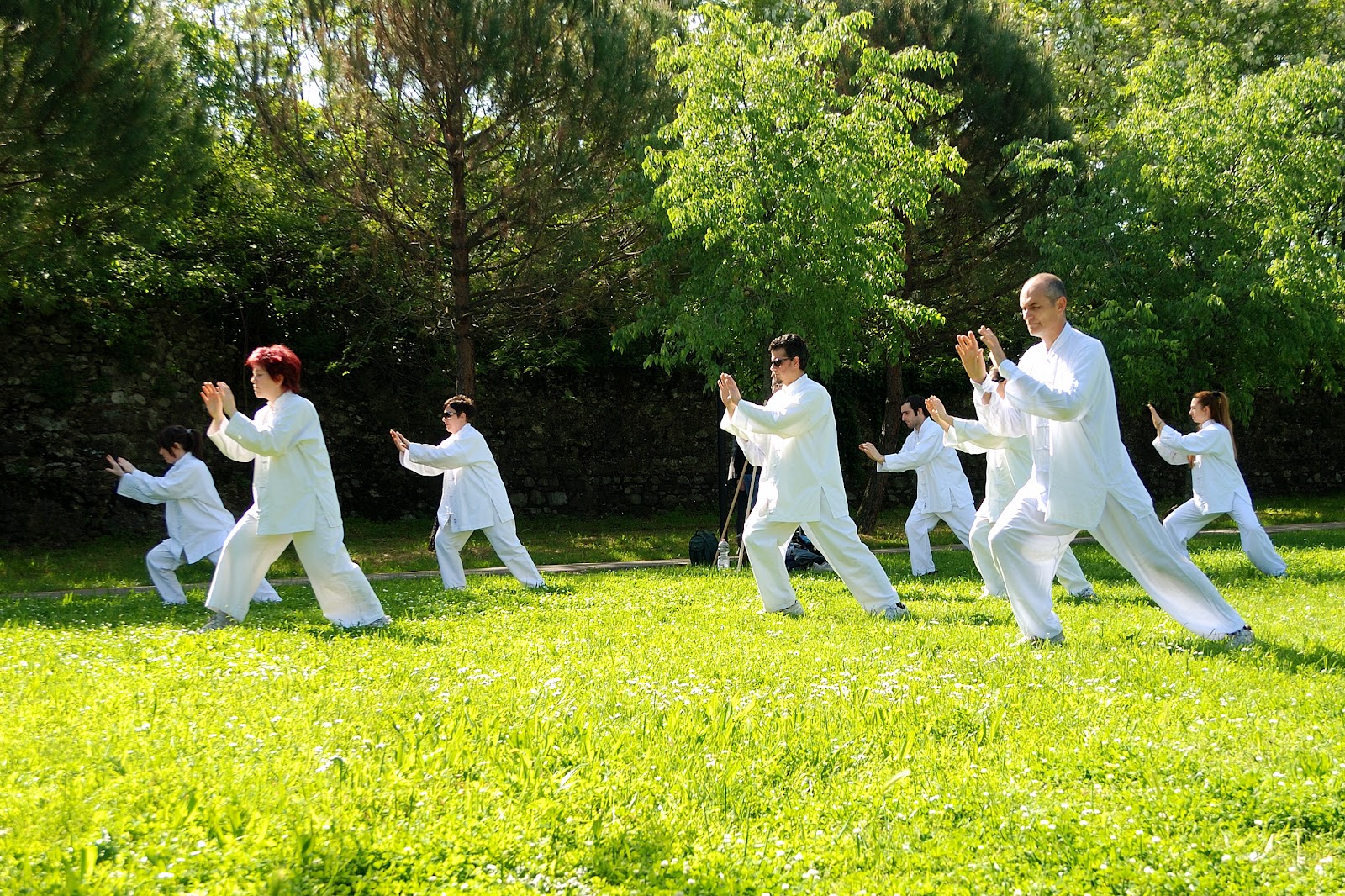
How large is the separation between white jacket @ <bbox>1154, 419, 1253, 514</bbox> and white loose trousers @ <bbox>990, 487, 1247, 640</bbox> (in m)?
4.87

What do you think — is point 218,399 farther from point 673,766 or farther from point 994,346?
point 994,346

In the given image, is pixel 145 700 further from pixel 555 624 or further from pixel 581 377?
pixel 581 377

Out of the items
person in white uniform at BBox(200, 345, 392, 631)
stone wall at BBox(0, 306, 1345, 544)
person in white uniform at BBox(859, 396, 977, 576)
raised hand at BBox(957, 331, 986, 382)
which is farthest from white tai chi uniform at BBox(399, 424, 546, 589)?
stone wall at BBox(0, 306, 1345, 544)

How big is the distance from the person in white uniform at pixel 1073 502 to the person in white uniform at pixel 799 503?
1.65m

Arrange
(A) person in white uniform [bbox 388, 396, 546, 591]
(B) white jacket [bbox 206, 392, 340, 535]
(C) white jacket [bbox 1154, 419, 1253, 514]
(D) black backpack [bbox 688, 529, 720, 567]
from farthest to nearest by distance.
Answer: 1. (D) black backpack [bbox 688, 529, 720, 567]
2. (C) white jacket [bbox 1154, 419, 1253, 514]
3. (A) person in white uniform [bbox 388, 396, 546, 591]
4. (B) white jacket [bbox 206, 392, 340, 535]

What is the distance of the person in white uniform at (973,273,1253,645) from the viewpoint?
20.9 feet

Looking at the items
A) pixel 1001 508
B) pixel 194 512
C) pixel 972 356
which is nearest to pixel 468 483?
pixel 194 512

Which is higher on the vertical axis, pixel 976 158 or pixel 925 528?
pixel 976 158

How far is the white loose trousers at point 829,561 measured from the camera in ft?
27.2

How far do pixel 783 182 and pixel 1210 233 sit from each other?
8226 millimetres

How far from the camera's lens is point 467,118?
51.0ft

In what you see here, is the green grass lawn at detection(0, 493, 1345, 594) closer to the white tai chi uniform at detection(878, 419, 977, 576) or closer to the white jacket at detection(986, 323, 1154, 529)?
the white tai chi uniform at detection(878, 419, 977, 576)

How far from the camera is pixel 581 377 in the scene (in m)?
22.3

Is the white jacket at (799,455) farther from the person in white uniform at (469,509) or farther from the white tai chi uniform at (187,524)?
the white tai chi uniform at (187,524)
